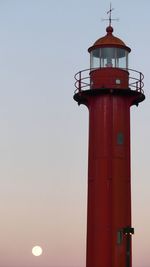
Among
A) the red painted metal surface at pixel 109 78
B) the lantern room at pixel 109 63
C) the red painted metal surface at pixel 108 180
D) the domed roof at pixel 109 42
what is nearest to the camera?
the red painted metal surface at pixel 108 180

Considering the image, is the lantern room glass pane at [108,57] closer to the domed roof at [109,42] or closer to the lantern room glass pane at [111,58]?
the lantern room glass pane at [111,58]

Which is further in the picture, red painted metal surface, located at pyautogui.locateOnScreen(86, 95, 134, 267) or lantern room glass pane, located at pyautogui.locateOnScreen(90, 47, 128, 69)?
lantern room glass pane, located at pyautogui.locateOnScreen(90, 47, 128, 69)

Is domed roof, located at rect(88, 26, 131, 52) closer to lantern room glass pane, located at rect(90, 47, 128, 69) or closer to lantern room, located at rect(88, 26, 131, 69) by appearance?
lantern room, located at rect(88, 26, 131, 69)

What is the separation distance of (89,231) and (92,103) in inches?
278

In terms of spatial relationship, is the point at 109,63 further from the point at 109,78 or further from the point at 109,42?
the point at 109,42

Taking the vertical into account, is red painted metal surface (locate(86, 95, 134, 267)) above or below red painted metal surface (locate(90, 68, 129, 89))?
below

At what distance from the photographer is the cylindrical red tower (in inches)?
1421

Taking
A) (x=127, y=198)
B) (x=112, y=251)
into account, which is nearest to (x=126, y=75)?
(x=127, y=198)

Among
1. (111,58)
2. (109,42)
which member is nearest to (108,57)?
(111,58)

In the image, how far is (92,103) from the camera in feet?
126

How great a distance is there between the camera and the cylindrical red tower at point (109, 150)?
118 ft

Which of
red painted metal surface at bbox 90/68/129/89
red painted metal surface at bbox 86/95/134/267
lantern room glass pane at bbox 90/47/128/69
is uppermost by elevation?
lantern room glass pane at bbox 90/47/128/69

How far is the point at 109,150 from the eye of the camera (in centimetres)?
3725

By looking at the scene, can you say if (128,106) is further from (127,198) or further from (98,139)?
(127,198)
